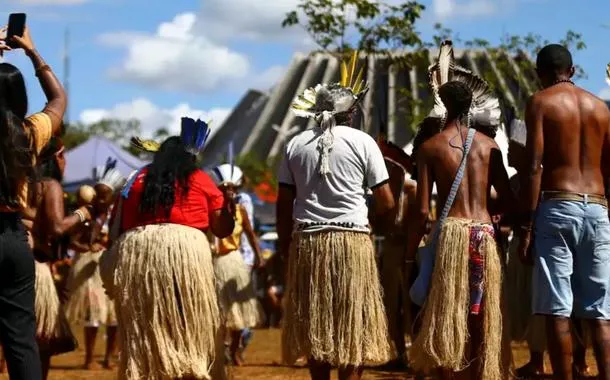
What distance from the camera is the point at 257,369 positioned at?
38.5ft

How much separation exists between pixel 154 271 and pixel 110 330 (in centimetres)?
519

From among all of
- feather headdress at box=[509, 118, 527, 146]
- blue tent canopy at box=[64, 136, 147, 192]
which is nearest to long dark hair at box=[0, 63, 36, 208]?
feather headdress at box=[509, 118, 527, 146]

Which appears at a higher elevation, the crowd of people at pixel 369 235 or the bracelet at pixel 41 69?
the bracelet at pixel 41 69

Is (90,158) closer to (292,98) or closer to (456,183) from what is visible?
(292,98)

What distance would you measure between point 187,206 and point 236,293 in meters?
4.05

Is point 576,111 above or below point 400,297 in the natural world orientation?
above

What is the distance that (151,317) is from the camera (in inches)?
297

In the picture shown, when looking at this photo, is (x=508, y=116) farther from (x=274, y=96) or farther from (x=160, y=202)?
(x=274, y=96)

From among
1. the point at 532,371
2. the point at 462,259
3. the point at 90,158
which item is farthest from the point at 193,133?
the point at 90,158

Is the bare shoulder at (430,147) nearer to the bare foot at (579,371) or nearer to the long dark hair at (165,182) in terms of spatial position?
the long dark hair at (165,182)

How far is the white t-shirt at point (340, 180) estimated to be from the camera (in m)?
7.50

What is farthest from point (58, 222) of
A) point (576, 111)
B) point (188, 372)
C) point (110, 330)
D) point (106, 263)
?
point (110, 330)

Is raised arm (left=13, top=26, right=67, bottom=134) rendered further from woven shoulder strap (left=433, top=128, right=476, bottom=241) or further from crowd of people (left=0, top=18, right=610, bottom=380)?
woven shoulder strap (left=433, top=128, right=476, bottom=241)

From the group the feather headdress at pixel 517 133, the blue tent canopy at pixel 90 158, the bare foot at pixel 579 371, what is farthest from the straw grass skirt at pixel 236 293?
the blue tent canopy at pixel 90 158
